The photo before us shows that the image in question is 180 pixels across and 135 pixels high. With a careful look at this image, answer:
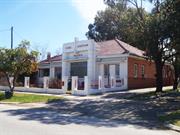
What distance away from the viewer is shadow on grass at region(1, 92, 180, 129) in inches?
600

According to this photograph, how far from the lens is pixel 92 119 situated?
640 inches

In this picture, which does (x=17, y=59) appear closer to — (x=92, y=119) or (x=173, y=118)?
(x=92, y=119)

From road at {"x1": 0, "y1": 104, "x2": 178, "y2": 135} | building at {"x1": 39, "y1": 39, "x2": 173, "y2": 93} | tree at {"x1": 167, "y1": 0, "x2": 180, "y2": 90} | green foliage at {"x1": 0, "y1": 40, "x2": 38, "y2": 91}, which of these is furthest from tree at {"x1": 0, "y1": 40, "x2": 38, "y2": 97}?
road at {"x1": 0, "y1": 104, "x2": 178, "y2": 135}

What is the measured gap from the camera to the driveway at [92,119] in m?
12.4

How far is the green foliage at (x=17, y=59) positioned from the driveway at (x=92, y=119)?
6.66 meters

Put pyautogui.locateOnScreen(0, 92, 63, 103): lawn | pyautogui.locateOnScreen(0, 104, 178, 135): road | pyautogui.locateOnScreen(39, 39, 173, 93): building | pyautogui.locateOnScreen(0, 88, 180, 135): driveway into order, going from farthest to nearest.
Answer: pyautogui.locateOnScreen(39, 39, 173, 93): building
pyautogui.locateOnScreen(0, 92, 63, 103): lawn
pyautogui.locateOnScreen(0, 88, 180, 135): driveway
pyautogui.locateOnScreen(0, 104, 178, 135): road

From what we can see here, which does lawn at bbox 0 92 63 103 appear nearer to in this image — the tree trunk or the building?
the building

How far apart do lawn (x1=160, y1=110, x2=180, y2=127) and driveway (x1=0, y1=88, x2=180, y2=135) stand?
393mm

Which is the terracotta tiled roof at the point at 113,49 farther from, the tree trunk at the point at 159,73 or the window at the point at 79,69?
the tree trunk at the point at 159,73

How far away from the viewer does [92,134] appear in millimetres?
11586

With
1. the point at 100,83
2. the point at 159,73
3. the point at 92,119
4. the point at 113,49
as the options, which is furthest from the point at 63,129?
the point at 113,49

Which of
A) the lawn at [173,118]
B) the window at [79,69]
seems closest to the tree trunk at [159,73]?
the window at [79,69]

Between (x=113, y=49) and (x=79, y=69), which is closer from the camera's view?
(x=113, y=49)

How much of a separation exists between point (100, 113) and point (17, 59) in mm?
12716
